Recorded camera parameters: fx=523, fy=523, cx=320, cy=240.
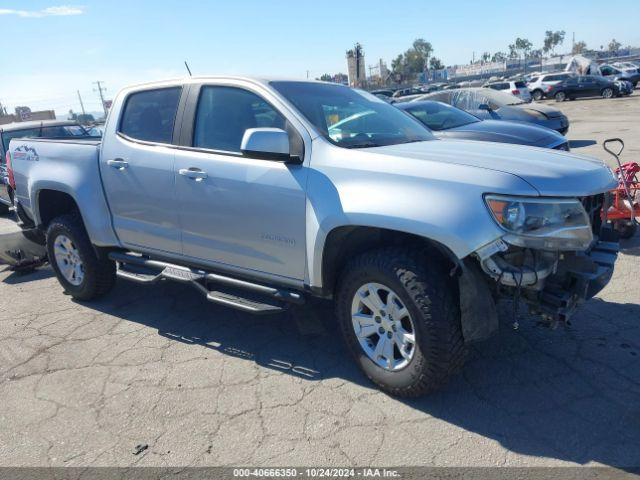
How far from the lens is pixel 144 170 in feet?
13.6

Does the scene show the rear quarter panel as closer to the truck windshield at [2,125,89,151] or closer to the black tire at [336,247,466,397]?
the black tire at [336,247,466,397]

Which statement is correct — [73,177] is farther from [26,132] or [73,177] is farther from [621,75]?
[621,75]

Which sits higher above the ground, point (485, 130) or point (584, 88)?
point (584, 88)

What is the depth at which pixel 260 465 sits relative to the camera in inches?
107

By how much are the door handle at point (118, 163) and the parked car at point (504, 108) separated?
7849mm

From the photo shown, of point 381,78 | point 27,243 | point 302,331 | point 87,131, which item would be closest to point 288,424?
point 302,331

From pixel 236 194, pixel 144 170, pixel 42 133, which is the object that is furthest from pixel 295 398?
pixel 42 133

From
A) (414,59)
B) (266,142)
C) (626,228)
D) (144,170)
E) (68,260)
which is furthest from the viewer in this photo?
(414,59)

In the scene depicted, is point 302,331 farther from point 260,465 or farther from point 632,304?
point 632,304

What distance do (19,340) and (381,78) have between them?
103 m

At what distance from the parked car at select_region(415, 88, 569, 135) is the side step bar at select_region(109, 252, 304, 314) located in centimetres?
790

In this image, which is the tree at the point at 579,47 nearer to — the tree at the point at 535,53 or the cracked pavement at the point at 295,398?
the tree at the point at 535,53

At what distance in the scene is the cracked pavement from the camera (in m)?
2.77

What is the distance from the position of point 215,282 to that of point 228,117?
123 centimetres
